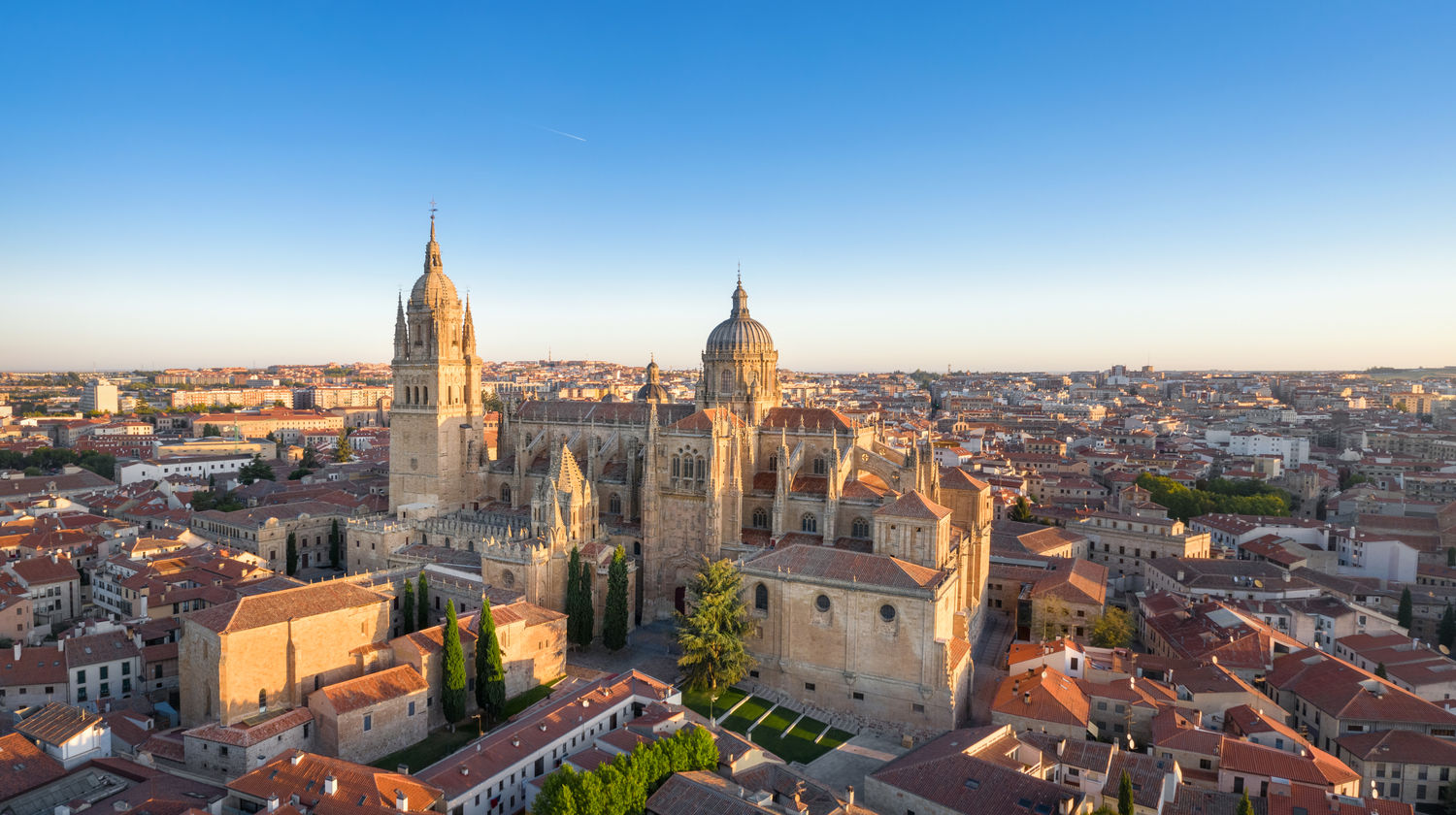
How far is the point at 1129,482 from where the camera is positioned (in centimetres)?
8050

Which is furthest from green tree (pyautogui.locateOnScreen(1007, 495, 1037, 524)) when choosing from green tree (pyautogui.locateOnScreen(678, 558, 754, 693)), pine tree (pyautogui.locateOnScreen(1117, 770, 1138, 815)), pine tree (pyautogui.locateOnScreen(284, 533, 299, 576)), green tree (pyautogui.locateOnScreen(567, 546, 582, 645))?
pine tree (pyautogui.locateOnScreen(284, 533, 299, 576))

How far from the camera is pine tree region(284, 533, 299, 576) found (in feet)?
175

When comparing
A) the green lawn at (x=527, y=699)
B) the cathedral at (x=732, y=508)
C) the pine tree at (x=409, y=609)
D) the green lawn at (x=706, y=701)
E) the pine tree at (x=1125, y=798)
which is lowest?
the green lawn at (x=706, y=701)

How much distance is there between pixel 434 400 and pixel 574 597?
19.3 metres

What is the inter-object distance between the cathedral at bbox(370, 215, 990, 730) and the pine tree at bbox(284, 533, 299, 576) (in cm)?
753

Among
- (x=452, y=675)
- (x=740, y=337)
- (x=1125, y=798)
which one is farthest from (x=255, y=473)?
(x=1125, y=798)

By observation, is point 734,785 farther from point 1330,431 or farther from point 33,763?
point 1330,431

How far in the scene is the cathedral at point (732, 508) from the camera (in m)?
34.4

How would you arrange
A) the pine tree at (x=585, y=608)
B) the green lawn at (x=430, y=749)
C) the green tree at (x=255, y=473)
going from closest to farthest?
1. the green lawn at (x=430, y=749)
2. the pine tree at (x=585, y=608)
3. the green tree at (x=255, y=473)

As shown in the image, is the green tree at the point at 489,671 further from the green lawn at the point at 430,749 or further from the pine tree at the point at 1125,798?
the pine tree at the point at 1125,798

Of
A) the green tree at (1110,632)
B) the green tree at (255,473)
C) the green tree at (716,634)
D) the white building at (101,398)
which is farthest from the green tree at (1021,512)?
the white building at (101,398)

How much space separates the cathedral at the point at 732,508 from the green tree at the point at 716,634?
4.21 feet

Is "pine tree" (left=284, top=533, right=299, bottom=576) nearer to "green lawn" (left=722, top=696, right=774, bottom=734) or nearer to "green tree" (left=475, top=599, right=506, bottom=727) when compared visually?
"green tree" (left=475, top=599, right=506, bottom=727)

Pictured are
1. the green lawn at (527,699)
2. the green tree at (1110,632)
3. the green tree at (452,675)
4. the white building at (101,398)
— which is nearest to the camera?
the green tree at (452,675)
